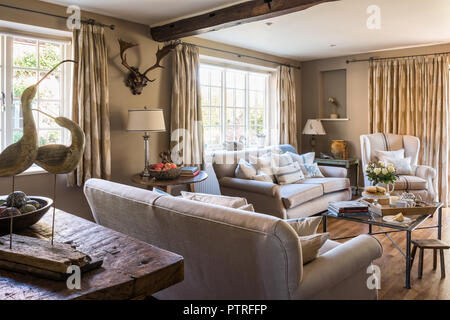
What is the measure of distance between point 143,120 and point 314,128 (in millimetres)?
3490

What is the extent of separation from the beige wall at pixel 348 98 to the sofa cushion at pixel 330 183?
1.71 meters

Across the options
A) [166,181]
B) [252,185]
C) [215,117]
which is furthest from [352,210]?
[215,117]

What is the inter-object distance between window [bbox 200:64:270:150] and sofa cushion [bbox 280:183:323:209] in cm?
150

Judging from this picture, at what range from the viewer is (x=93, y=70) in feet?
11.8

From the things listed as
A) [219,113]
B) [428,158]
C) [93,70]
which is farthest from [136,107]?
[428,158]

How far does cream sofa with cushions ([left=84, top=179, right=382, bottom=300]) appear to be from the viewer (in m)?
1.54

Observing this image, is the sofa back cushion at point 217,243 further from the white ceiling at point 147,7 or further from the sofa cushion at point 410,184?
the sofa cushion at point 410,184

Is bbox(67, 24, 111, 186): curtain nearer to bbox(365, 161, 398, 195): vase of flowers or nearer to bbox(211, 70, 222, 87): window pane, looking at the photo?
bbox(211, 70, 222, 87): window pane

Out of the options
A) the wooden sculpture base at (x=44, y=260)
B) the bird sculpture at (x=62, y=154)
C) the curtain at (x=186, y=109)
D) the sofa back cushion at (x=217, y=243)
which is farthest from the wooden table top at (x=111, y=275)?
the curtain at (x=186, y=109)

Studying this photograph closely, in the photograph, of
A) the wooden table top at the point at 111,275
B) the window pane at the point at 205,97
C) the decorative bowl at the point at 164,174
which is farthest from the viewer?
the window pane at the point at 205,97

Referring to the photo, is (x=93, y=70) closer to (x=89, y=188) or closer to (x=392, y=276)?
(x=89, y=188)

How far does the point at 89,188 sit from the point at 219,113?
328 centimetres

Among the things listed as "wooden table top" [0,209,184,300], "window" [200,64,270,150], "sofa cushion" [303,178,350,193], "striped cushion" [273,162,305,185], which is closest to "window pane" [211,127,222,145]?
"window" [200,64,270,150]

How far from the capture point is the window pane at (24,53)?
3.40 metres
